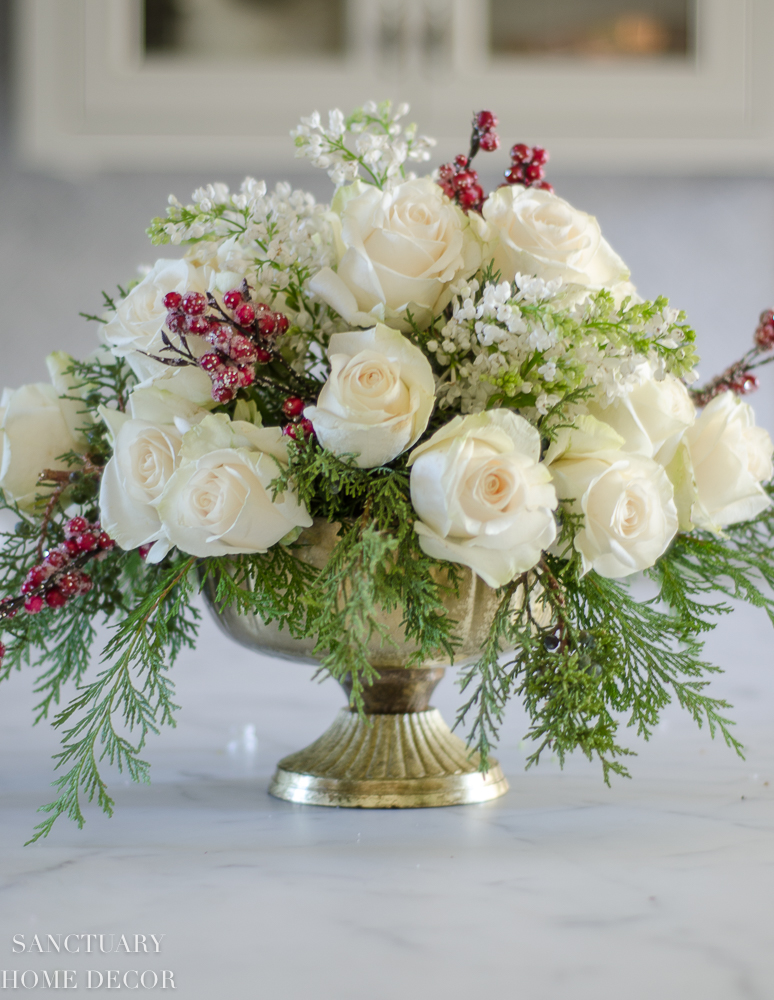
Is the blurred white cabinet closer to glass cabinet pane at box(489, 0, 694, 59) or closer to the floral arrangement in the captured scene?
glass cabinet pane at box(489, 0, 694, 59)

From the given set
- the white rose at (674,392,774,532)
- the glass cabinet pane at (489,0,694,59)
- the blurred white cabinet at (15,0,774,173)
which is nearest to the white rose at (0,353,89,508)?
the white rose at (674,392,774,532)

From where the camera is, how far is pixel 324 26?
1467 mm

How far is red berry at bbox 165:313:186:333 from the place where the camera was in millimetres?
515

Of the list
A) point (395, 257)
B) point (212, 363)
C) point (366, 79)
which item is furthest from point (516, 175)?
point (366, 79)

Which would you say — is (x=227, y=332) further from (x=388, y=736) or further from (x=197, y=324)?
(x=388, y=736)

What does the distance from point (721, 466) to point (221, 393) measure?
0.28 meters

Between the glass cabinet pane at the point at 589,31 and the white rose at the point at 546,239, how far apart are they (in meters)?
1.02

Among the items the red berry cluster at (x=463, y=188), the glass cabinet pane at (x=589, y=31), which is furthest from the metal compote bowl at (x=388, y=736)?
the glass cabinet pane at (x=589, y=31)

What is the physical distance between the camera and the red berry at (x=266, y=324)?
0.53 m

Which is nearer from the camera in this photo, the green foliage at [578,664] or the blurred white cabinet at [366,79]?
the green foliage at [578,664]

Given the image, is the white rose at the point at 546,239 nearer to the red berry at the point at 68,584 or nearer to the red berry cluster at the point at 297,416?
the red berry cluster at the point at 297,416

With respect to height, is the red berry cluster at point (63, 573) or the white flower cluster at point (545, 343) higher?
the white flower cluster at point (545, 343)

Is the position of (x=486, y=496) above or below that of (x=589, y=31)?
below

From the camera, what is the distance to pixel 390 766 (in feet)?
2.05
